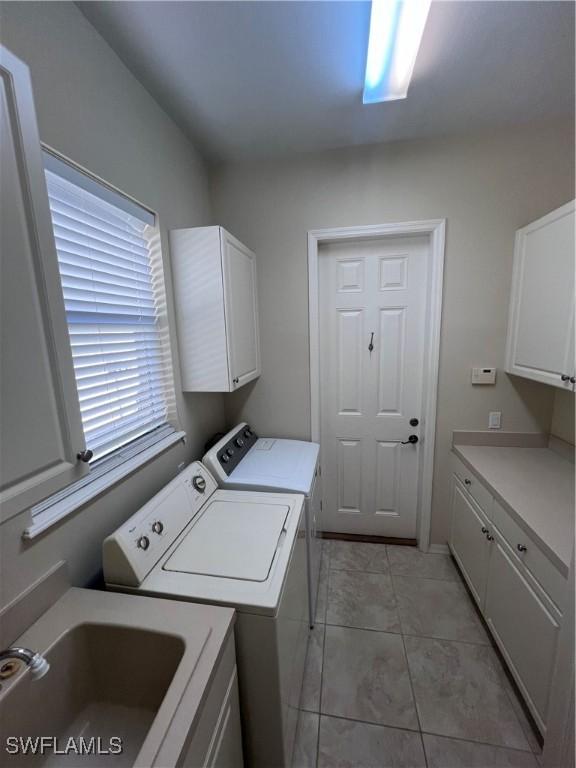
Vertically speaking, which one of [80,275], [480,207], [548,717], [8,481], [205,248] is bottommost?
[548,717]

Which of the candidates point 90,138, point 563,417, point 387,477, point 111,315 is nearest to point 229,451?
point 111,315

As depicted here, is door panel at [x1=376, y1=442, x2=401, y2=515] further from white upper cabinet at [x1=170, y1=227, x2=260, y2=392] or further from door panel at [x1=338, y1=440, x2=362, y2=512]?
white upper cabinet at [x1=170, y1=227, x2=260, y2=392]

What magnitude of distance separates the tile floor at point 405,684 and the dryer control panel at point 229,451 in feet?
3.31

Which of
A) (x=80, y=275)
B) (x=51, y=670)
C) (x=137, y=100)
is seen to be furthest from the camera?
(x=137, y=100)

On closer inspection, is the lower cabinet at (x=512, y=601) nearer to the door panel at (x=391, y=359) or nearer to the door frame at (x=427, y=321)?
the door frame at (x=427, y=321)

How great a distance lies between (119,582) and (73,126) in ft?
5.01

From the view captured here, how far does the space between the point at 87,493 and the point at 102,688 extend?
568mm

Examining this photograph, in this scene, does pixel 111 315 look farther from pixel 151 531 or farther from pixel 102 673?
pixel 102 673

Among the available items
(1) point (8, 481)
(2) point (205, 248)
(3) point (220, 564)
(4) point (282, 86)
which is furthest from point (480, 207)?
(1) point (8, 481)

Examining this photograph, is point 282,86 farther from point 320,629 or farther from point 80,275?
point 320,629

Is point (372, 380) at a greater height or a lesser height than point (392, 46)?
lesser

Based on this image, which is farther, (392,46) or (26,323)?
(392,46)

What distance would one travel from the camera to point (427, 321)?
206cm

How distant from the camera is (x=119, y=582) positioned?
100cm
